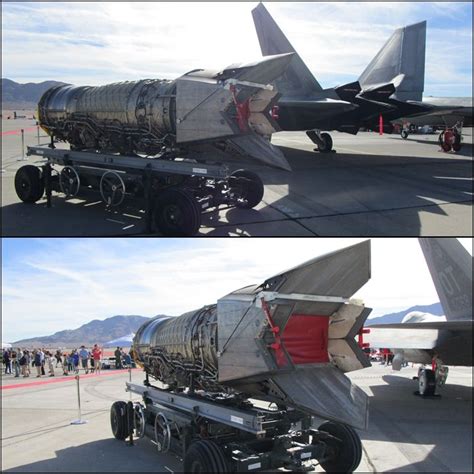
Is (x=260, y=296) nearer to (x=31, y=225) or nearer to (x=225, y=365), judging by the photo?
(x=225, y=365)

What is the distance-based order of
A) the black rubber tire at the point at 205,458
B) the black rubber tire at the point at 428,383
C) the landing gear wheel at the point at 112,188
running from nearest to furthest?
the black rubber tire at the point at 205,458
the landing gear wheel at the point at 112,188
the black rubber tire at the point at 428,383

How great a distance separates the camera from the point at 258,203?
475 inches

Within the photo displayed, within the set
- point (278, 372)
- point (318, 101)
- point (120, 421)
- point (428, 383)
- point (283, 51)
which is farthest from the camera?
point (283, 51)

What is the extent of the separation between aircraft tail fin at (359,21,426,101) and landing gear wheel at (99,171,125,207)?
19.5 m

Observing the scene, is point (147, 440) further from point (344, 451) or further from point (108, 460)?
point (344, 451)

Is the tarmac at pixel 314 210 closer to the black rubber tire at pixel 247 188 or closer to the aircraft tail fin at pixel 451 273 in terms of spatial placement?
the black rubber tire at pixel 247 188

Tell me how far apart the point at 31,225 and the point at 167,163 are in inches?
122

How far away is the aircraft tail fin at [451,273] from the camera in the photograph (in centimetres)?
1413

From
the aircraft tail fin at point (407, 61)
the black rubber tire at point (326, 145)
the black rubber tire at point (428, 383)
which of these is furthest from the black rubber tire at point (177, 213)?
the aircraft tail fin at point (407, 61)

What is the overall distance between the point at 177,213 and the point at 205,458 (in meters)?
4.65

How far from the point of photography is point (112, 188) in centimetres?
1089

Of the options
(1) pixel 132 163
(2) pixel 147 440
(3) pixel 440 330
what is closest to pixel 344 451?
(2) pixel 147 440

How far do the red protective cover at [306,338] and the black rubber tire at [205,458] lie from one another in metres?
1.45

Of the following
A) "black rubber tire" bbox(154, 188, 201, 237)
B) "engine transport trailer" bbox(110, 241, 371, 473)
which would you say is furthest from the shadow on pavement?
"black rubber tire" bbox(154, 188, 201, 237)
